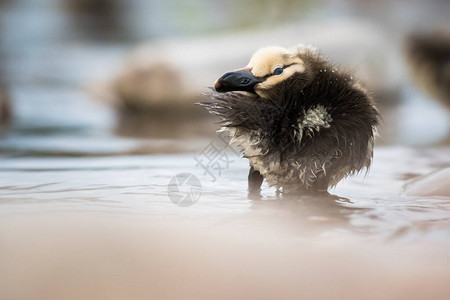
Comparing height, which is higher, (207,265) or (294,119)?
(294,119)

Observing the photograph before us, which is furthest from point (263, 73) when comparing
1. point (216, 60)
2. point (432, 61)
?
point (432, 61)

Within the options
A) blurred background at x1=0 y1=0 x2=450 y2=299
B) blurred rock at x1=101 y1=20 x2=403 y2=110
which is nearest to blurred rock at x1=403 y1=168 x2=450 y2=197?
blurred background at x1=0 y1=0 x2=450 y2=299

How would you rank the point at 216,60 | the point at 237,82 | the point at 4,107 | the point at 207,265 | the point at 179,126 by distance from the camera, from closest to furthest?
the point at 207,265
the point at 237,82
the point at 179,126
the point at 4,107
the point at 216,60

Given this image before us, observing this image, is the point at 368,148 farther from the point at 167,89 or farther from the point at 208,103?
the point at 167,89

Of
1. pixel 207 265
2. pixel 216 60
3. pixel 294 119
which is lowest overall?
pixel 207 265

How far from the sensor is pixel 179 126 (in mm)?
1353

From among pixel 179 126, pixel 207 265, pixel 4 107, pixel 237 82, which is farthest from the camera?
pixel 4 107

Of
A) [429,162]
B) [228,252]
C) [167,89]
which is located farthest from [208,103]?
[167,89]

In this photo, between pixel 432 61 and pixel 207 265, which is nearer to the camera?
pixel 207 265

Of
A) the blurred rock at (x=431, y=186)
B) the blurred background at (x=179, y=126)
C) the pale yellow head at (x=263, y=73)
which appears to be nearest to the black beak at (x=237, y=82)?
the pale yellow head at (x=263, y=73)

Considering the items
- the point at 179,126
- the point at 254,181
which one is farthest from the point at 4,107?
the point at 254,181

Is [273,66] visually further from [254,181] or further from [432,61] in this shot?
[432,61]

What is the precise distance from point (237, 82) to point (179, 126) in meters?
0.81

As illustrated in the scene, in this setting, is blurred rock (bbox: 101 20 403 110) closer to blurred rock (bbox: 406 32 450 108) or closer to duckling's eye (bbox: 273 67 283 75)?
blurred rock (bbox: 406 32 450 108)
